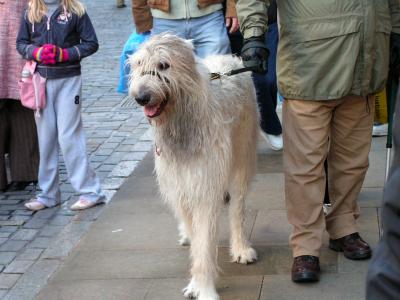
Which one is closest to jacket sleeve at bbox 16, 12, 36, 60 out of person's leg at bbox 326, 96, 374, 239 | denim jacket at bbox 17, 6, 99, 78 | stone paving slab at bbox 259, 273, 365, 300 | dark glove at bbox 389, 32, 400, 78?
denim jacket at bbox 17, 6, 99, 78

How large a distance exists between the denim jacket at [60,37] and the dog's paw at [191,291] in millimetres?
2357

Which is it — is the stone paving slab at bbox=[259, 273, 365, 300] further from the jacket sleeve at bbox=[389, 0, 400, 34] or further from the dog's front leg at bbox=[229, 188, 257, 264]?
the jacket sleeve at bbox=[389, 0, 400, 34]

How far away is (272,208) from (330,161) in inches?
47.7

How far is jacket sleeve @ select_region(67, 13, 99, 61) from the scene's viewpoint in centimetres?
626

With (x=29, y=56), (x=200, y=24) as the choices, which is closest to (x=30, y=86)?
(x=29, y=56)

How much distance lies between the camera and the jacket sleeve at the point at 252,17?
4.57 m

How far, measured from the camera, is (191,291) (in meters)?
4.72

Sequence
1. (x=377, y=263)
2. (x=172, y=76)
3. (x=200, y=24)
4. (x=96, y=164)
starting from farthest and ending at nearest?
(x=96, y=164) → (x=200, y=24) → (x=172, y=76) → (x=377, y=263)

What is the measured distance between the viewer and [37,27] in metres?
6.27

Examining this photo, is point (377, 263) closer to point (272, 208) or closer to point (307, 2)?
point (307, 2)

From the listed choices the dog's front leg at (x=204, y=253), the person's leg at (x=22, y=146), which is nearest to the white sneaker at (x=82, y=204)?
the person's leg at (x=22, y=146)

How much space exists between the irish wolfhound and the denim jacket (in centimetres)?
164

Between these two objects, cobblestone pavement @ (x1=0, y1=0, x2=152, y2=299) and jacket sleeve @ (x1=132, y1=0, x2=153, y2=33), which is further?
jacket sleeve @ (x1=132, y1=0, x2=153, y2=33)

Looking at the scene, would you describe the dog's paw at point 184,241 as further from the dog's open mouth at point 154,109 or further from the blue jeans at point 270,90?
the blue jeans at point 270,90
